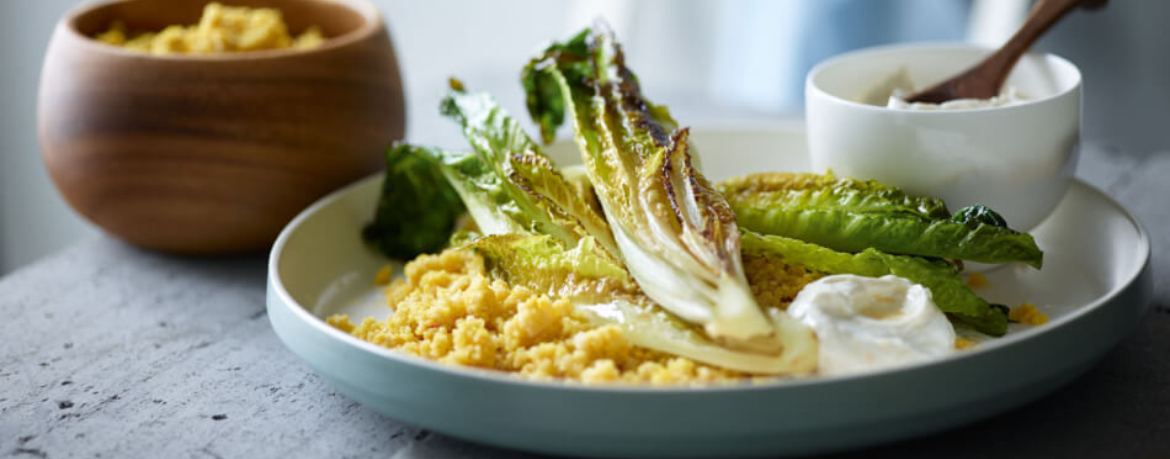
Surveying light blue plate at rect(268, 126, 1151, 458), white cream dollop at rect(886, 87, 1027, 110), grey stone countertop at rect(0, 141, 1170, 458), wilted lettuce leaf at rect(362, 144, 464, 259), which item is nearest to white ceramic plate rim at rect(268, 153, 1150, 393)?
light blue plate at rect(268, 126, 1151, 458)

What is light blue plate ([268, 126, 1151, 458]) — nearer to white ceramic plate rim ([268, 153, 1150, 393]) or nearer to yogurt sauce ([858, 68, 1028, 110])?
white ceramic plate rim ([268, 153, 1150, 393])


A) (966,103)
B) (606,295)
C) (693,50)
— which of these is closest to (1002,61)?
(966,103)

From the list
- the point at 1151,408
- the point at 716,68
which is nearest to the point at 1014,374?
the point at 1151,408

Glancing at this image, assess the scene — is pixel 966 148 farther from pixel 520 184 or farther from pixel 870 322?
pixel 520 184

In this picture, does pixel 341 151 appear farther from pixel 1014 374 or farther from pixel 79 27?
pixel 1014 374

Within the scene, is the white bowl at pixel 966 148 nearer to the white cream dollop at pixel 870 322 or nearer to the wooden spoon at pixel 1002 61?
the wooden spoon at pixel 1002 61
